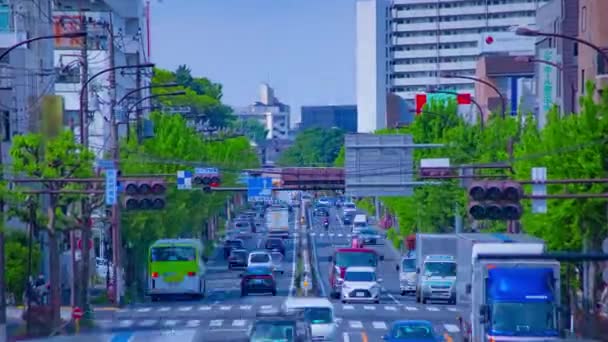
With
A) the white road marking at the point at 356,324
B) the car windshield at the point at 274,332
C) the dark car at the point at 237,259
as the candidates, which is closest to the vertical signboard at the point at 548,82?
the dark car at the point at 237,259

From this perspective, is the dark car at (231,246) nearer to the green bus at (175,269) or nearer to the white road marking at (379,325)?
the green bus at (175,269)

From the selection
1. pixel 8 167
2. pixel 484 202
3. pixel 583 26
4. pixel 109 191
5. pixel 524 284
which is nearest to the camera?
pixel 524 284

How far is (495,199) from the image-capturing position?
A: 42.0 metres

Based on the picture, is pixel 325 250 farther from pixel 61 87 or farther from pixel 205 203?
pixel 61 87

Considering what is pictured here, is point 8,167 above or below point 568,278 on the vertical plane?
above

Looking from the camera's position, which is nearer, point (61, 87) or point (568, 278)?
point (568, 278)

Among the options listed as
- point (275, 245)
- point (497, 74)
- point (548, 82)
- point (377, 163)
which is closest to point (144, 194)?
point (377, 163)

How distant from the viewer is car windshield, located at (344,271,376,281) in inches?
2532

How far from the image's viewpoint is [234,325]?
50.3 meters

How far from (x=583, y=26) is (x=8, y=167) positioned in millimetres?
31344

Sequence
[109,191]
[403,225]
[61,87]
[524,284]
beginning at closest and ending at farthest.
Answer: [524,284]
[109,191]
[61,87]
[403,225]

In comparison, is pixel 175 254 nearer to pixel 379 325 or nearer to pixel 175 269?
pixel 175 269

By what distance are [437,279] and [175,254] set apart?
11.4 meters

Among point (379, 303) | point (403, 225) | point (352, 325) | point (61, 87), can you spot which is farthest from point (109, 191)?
point (403, 225)
